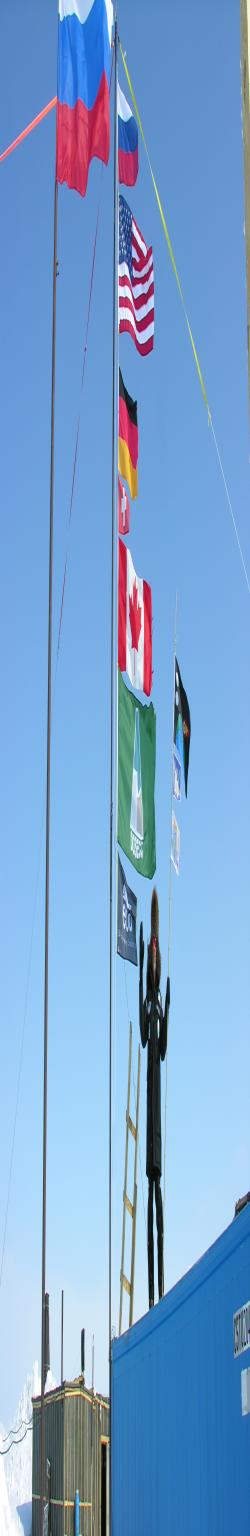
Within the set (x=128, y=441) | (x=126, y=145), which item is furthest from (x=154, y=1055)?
(x=126, y=145)

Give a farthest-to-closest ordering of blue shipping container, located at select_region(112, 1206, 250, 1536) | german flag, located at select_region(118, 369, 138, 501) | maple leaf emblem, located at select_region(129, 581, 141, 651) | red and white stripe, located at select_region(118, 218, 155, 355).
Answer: red and white stripe, located at select_region(118, 218, 155, 355)
german flag, located at select_region(118, 369, 138, 501)
maple leaf emblem, located at select_region(129, 581, 141, 651)
blue shipping container, located at select_region(112, 1206, 250, 1536)

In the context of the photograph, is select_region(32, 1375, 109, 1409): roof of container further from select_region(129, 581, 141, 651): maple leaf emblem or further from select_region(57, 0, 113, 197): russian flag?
select_region(57, 0, 113, 197): russian flag

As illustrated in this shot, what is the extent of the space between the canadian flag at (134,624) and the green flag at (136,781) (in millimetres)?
239

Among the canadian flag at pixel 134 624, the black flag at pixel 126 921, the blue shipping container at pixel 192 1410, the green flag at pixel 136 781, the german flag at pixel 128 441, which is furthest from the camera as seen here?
the german flag at pixel 128 441

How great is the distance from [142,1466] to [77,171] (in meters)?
8.35

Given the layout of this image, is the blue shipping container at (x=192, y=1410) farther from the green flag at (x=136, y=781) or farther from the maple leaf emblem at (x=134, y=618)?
the maple leaf emblem at (x=134, y=618)

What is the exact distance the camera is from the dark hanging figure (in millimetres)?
10195

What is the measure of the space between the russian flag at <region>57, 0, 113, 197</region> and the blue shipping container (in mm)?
7391

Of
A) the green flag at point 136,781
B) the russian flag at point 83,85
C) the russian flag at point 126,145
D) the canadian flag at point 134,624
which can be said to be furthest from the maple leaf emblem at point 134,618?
the russian flag at point 126,145

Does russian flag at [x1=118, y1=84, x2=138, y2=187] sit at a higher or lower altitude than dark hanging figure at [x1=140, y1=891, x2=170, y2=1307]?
higher

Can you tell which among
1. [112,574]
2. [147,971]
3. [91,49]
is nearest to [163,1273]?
[147,971]

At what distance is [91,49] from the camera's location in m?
10.8

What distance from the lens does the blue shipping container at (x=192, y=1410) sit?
524 cm

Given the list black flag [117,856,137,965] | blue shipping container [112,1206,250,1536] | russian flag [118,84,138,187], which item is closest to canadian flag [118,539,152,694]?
black flag [117,856,137,965]
